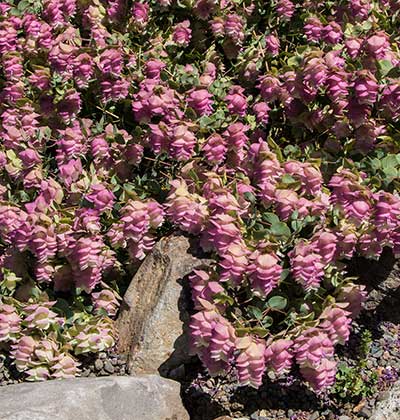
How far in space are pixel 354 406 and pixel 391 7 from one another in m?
1.77

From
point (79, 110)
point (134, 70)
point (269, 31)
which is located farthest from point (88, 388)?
point (269, 31)

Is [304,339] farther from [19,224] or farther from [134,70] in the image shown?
[134,70]

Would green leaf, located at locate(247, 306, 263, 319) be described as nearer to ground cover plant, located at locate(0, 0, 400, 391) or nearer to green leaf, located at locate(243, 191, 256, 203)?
ground cover plant, located at locate(0, 0, 400, 391)

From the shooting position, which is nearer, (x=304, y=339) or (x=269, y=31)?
(x=304, y=339)

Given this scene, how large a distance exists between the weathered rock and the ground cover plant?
6 cm

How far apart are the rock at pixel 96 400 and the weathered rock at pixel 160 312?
0.20m

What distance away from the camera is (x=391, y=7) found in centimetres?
329

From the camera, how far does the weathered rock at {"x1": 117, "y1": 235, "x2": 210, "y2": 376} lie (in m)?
2.70

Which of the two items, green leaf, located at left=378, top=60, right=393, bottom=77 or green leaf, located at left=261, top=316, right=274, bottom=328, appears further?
green leaf, located at left=378, top=60, right=393, bottom=77

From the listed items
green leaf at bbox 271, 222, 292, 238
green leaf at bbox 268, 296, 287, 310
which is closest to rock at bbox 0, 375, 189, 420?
green leaf at bbox 268, 296, 287, 310

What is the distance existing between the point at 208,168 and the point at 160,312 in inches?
24.1

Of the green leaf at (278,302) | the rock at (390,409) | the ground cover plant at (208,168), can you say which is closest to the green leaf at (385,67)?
the ground cover plant at (208,168)

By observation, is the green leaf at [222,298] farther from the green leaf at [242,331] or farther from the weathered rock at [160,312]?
the weathered rock at [160,312]

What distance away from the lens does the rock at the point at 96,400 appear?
2.17m
